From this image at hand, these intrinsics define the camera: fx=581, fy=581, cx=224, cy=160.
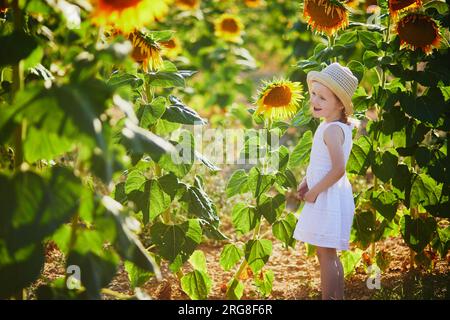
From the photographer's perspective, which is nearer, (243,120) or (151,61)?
(151,61)

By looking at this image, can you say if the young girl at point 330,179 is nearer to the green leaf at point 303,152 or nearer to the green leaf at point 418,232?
the green leaf at point 303,152

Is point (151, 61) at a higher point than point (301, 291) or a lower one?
higher

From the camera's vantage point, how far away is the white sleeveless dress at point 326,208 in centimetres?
237

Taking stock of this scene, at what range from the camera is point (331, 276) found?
7.90 ft

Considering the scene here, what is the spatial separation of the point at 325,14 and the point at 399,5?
31 cm

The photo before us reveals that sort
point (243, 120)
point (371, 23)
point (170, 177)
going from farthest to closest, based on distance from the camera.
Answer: point (243, 120) → point (371, 23) → point (170, 177)

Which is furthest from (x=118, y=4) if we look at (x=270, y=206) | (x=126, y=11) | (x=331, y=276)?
(x=331, y=276)

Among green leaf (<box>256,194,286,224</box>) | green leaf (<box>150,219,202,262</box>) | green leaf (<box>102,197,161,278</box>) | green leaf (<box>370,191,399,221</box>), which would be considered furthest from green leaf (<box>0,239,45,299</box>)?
green leaf (<box>370,191,399,221</box>)

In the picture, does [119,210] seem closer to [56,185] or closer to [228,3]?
[56,185]

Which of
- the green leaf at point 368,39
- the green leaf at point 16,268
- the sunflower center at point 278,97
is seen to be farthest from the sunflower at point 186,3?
the green leaf at point 16,268

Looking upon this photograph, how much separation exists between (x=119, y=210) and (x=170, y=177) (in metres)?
0.86
